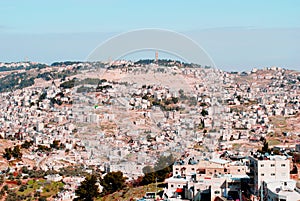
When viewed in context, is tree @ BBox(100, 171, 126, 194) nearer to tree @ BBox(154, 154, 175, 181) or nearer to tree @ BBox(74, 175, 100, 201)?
tree @ BBox(74, 175, 100, 201)

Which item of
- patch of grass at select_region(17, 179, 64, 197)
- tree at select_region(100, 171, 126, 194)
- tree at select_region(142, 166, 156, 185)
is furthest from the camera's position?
patch of grass at select_region(17, 179, 64, 197)

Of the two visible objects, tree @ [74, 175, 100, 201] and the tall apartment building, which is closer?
the tall apartment building

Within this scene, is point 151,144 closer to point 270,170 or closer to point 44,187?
point 44,187

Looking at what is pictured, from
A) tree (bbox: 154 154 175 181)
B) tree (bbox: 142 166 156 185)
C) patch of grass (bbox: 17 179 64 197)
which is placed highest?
tree (bbox: 154 154 175 181)

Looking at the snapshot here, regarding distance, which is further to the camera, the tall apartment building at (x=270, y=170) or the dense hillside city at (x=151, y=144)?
the dense hillside city at (x=151, y=144)

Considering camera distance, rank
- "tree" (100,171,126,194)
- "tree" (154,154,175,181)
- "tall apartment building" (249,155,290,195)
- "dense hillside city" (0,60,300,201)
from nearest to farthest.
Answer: "tall apartment building" (249,155,290,195)
"dense hillside city" (0,60,300,201)
"tree" (154,154,175,181)
"tree" (100,171,126,194)

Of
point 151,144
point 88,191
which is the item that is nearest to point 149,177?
point 88,191

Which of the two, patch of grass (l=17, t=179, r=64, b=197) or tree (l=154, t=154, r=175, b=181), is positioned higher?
tree (l=154, t=154, r=175, b=181)

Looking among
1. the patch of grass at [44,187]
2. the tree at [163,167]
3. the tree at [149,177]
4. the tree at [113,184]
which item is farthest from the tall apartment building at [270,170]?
the patch of grass at [44,187]

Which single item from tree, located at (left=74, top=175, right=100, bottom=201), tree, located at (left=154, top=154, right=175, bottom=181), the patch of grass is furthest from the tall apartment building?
the patch of grass

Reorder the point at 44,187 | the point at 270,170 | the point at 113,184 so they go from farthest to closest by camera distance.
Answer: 1. the point at 44,187
2. the point at 113,184
3. the point at 270,170

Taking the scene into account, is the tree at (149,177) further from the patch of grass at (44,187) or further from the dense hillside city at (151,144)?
the patch of grass at (44,187)
